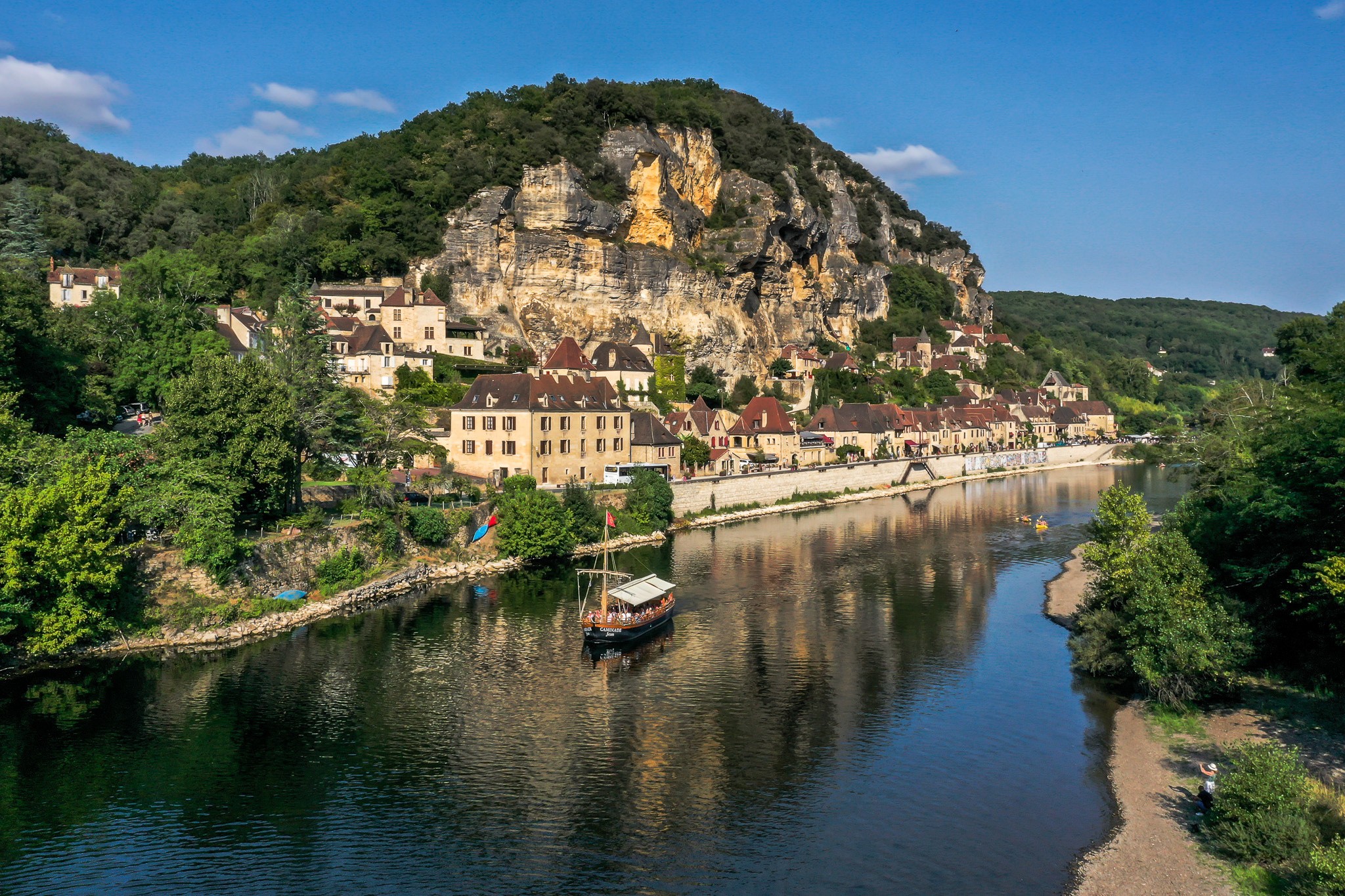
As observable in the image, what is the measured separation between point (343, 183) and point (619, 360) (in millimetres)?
30529

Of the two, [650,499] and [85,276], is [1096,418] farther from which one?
[85,276]

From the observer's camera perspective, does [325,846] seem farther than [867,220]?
No

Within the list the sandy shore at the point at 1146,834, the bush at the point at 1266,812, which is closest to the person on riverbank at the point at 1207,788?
the sandy shore at the point at 1146,834

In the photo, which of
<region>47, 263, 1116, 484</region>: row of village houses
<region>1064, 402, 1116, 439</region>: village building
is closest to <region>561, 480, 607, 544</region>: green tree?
<region>47, 263, 1116, 484</region>: row of village houses

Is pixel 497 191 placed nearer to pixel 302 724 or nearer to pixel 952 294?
pixel 302 724

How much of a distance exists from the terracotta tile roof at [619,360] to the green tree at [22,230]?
41232 mm

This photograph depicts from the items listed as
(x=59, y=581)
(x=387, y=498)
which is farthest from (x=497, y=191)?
(x=59, y=581)

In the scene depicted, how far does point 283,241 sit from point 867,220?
3244 inches

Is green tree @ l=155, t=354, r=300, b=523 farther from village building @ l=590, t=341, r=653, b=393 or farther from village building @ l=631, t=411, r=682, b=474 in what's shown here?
village building @ l=590, t=341, r=653, b=393

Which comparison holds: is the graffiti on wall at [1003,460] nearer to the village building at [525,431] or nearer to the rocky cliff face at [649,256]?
the rocky cliff face at [649,256]

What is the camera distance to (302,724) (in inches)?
871

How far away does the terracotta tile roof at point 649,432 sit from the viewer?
5566cm

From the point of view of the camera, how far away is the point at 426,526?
38.0 meters

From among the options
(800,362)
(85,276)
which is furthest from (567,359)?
(85,276)
